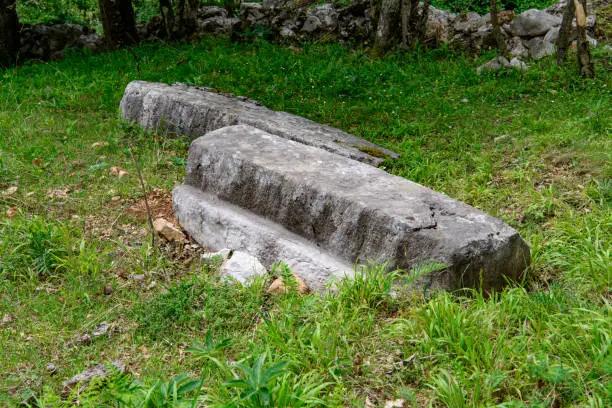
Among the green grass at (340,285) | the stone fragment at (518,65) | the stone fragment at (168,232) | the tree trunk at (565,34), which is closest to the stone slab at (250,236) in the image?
the stone fragment at (168,232)

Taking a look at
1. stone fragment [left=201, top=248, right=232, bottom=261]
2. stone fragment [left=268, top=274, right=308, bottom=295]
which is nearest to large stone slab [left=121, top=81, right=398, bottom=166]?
stone fragment [left=201, top=248, right=232, bottom=261]

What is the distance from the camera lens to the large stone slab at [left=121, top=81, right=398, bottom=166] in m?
5.98

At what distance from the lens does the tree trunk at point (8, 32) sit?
10602mm

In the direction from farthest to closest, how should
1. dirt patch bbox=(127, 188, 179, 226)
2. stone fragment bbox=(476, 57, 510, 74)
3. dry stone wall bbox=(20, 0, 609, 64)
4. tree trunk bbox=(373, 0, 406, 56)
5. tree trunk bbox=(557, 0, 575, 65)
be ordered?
tree trunk bbox=(373, 0, 406, 56) → dry stone wall bbox=(20, 0, 609, 64) → stone fragment bbox=(476, 57, 510, 74) → tree trunk bbox=(557, 0, 575, 65) → dirt patch bbox=(127, 188, 179, 226)

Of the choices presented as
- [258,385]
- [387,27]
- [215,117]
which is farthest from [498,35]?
[258,385]

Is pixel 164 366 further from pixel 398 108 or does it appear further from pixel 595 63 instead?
pixel 595 63

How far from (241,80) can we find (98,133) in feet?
8.31

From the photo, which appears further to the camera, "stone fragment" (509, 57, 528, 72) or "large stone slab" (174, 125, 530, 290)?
"stone fragment" (509, 57, 528, 72)

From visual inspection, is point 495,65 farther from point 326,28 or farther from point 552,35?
point 326,28

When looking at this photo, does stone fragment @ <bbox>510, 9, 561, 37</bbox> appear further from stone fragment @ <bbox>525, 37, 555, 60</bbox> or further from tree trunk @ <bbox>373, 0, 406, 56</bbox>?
tree trunk @ <bbox>373, 0, 406, 56</bbox>

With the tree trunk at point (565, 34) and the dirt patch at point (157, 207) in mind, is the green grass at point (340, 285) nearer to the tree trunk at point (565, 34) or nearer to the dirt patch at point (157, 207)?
the dirt patch at point (157, 207)

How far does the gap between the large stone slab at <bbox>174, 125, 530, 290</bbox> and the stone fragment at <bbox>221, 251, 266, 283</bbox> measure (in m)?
0.22

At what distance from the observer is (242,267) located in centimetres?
409

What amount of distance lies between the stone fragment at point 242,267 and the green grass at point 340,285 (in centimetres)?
14
